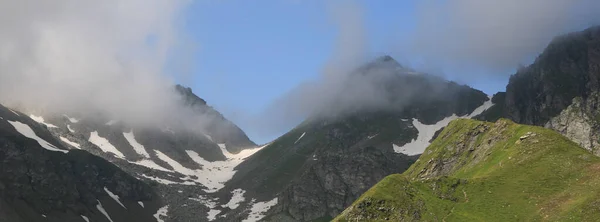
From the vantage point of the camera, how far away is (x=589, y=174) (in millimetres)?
85250

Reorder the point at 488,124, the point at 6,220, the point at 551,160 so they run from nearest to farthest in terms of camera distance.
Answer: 1. the point at 551,160
2. the point at 488,124
3. the point at 6,220

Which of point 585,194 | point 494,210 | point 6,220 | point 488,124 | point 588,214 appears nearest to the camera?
point 588,214

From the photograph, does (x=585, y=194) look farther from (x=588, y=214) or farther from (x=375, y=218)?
(x=375, y=218)

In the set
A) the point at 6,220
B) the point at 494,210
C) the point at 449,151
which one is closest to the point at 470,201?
the point at 494,210

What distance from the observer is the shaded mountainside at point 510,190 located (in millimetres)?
82188

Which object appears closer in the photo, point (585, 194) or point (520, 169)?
point (585, 194)

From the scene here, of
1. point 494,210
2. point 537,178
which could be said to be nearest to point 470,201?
point 494,210

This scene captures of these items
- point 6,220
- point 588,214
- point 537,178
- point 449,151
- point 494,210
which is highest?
point 6,220

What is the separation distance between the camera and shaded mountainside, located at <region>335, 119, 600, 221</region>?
82.2 metres

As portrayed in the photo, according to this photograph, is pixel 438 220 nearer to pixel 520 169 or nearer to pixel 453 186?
pixel 453 186

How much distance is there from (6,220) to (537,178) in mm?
179174

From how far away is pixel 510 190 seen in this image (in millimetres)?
90500

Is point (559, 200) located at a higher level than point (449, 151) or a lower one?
lower

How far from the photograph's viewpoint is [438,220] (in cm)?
8656
